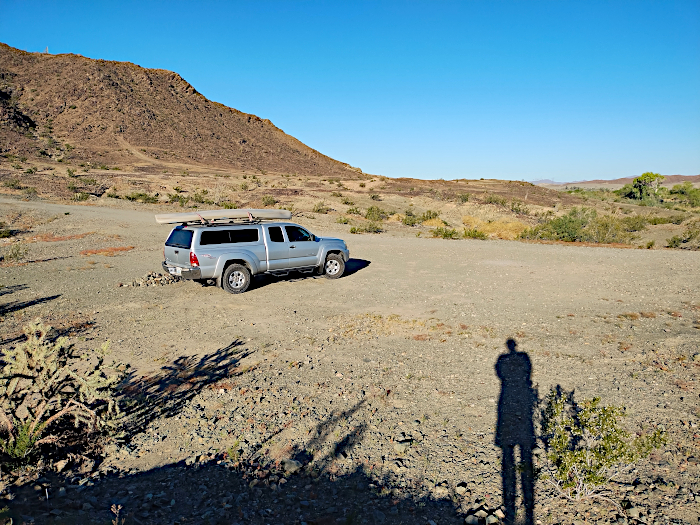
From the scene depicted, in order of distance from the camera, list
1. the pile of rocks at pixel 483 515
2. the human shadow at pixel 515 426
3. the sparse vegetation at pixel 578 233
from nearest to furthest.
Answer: the pile of rocks at pixel 483 515 < the human shadow at pixel 515 426 < the sparse vegetation at pixel 578 233

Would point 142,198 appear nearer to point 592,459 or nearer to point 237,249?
point 237,249

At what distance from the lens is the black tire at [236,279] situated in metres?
11.1

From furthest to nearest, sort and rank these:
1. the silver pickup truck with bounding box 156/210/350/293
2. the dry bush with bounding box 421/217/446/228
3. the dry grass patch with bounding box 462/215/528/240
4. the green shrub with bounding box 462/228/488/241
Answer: the dry bush with bounding box 421/217/446/228 < the dry grass patch with bounding box 462/215/528/240 < the green shrub with bounding box 462/228/488/241 < the silver pickup truck with bounding box 156/210/350/293

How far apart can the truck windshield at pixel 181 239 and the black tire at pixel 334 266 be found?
3969mm

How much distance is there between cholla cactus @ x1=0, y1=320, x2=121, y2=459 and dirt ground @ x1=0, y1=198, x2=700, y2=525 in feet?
1.22

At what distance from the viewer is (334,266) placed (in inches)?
514

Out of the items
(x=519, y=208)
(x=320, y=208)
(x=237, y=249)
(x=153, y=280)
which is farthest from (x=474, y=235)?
(x=519, y=208)

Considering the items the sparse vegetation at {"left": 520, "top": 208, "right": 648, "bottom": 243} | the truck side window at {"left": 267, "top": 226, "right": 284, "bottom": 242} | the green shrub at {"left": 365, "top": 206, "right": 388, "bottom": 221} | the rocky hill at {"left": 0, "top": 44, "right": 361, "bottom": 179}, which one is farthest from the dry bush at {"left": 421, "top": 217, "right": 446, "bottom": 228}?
the rocky hill at {"left": 0, "top": 44, "right": 361, "bottom": 179}

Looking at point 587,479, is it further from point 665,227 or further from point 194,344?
point 665,227

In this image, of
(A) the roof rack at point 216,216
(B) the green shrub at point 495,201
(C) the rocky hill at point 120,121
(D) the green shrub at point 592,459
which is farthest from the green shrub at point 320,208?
(C) the rocky hill at point 120,121

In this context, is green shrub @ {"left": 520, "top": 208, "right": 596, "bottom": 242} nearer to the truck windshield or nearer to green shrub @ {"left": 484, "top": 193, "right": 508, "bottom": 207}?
green shrub @ {"left": 484, "top": 193, "right": 508, "bottom": 207}

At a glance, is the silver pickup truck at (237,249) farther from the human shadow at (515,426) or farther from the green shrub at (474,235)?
the green shrub at (474,235)

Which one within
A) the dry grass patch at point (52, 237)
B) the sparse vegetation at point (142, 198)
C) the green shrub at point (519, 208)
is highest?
the green shrub at point (519, 208)

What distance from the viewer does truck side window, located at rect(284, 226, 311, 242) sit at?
12.3 meters
